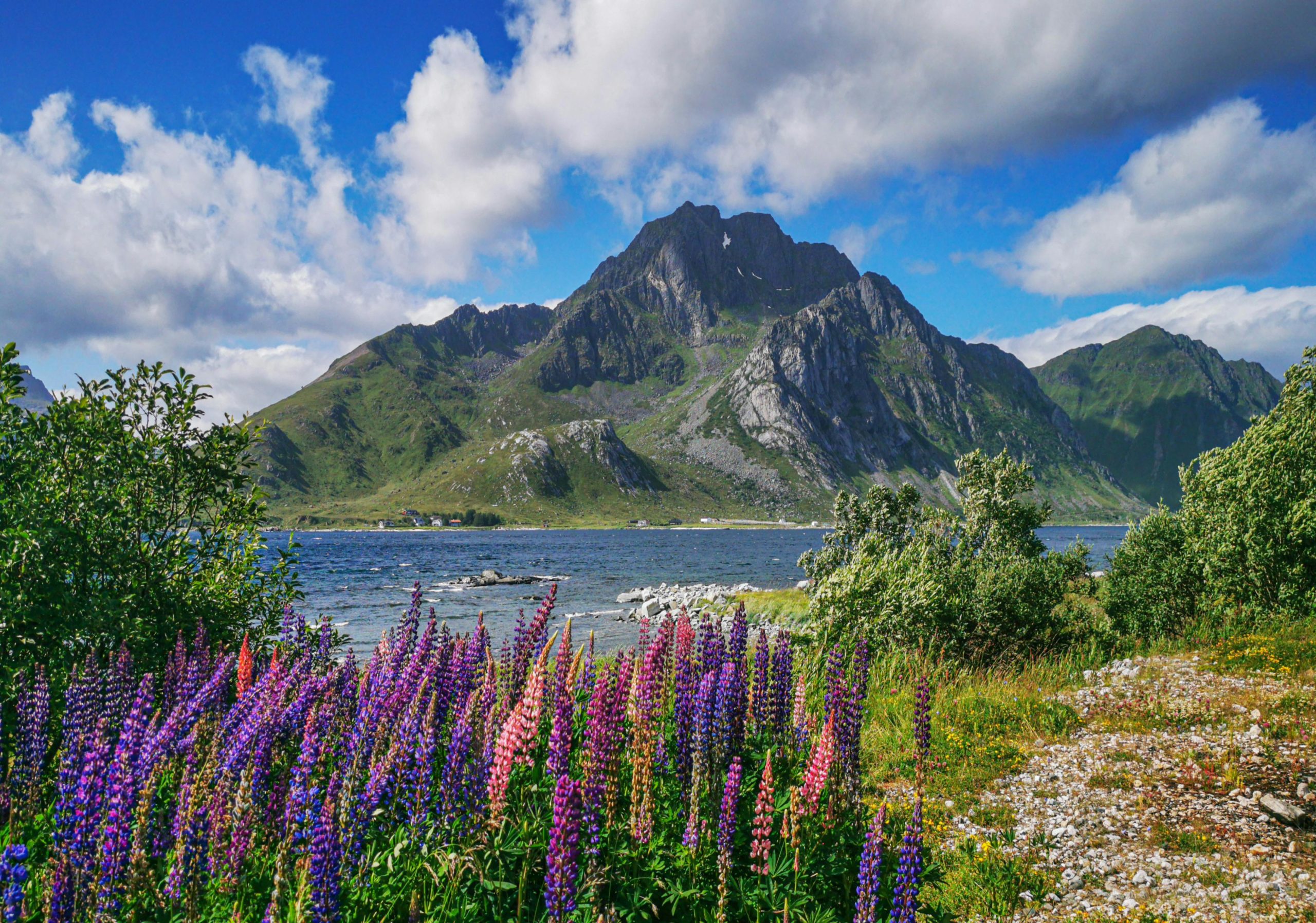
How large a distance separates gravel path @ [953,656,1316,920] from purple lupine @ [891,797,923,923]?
4.75 meters

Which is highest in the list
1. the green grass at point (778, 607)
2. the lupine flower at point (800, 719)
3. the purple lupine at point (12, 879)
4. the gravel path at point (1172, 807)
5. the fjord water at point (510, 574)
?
the purple lupine at point (12, 879)

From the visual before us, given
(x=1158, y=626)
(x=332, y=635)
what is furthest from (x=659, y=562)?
(x=332, y=635)

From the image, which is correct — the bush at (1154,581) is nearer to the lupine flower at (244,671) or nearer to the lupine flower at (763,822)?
the lupine flower at (763,822)

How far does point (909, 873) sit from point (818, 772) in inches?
47.1

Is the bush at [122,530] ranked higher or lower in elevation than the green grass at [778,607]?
higher

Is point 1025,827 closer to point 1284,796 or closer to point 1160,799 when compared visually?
point 1160,799

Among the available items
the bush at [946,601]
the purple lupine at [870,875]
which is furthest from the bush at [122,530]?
the bush at [946,601]

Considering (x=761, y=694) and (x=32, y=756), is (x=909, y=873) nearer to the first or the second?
(x=761, y=694)

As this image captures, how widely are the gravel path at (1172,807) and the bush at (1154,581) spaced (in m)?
10.0

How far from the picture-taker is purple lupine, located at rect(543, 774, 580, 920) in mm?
3797

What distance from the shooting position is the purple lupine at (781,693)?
7789 mm

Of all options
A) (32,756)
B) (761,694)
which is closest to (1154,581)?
(761,694)

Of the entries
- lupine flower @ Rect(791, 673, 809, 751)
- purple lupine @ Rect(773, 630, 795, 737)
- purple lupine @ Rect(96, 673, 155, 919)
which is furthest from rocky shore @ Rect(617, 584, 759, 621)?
purple lupine @ Rect(96, 673, 155, 919)

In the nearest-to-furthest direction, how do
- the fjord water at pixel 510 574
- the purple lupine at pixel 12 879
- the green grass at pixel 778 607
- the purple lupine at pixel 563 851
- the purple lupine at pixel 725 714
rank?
the purple lupine at pixel 12 879, the purple lupine at pixel 563 851, the purple lupine at pixel 725 714, the green grass at pixel 778 607, the fjord water at pixel 510 574
